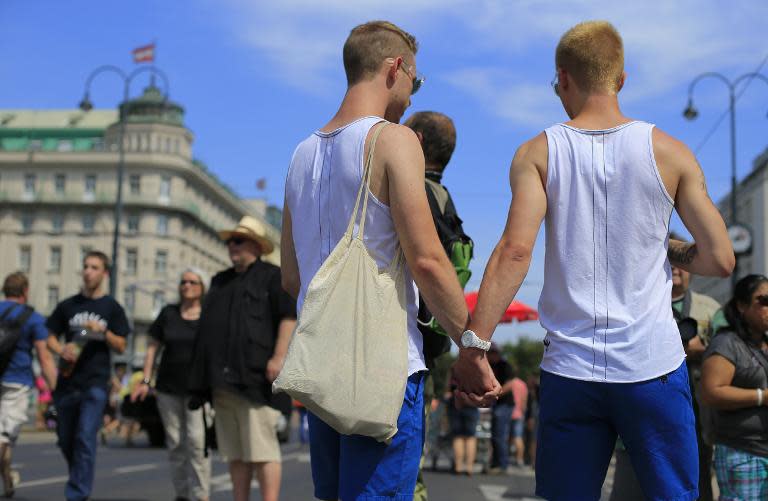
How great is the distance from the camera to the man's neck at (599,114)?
3.47 m

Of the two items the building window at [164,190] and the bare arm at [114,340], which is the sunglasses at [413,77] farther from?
the building window at [164,190]

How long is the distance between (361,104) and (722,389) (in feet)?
9.58

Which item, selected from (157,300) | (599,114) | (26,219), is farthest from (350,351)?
(26,219)

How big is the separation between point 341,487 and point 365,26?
55.5 inches

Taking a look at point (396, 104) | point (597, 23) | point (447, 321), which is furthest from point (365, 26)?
point (447, 321)

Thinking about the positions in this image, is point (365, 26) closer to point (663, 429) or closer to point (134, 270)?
point (663, 429)

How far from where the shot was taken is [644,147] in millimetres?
3361

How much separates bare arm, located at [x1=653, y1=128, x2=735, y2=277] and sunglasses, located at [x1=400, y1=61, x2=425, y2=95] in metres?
0.76

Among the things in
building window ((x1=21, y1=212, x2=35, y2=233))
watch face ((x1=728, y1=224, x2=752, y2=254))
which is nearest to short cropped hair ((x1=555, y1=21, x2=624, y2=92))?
watch face ((x1=728, y1=224, x2=752, y2=254))

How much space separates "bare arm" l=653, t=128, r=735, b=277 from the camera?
336 cm

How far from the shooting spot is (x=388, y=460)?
314 cm

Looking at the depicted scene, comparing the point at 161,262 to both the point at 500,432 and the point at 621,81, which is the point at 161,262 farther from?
the point at 621,81

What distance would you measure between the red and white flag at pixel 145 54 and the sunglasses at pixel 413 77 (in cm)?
7318

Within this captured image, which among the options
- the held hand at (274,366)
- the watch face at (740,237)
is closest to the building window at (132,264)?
the watch face at (740,237)
